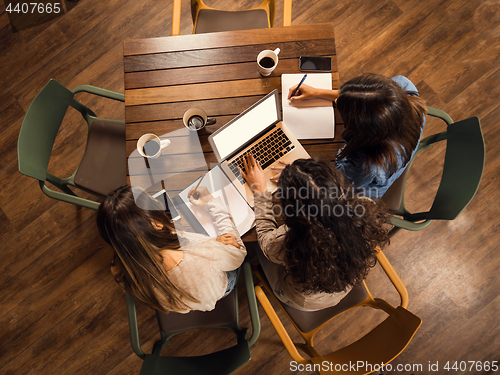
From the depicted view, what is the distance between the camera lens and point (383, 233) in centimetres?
113

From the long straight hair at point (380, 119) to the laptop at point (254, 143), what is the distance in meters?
0.25

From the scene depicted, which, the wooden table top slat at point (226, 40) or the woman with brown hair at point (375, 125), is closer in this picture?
the woman with brown hair at point (375, 125)

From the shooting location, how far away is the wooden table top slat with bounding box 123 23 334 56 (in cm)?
147

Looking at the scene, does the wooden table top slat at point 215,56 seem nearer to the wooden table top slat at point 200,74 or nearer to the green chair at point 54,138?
the wooden table top slat at point 200,74

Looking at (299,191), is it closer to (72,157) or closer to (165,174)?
(165,174)

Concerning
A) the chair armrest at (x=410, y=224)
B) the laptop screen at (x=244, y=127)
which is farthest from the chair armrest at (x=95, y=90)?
the chair armrest at (x=410, y=224)

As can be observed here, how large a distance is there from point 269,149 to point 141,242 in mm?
671

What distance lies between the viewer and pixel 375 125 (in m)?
1.16

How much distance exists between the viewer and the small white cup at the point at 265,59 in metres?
1.38

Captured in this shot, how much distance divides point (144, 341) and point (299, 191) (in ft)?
5.72

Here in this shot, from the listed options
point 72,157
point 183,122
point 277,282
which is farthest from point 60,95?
point 277,282

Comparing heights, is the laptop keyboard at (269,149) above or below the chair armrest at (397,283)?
above

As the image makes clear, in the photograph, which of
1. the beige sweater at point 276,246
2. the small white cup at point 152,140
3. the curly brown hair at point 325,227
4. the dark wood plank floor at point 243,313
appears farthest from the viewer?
the dark wood plank floor at point 243,313

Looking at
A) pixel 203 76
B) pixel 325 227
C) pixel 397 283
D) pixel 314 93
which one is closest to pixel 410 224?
pixel 397 283
